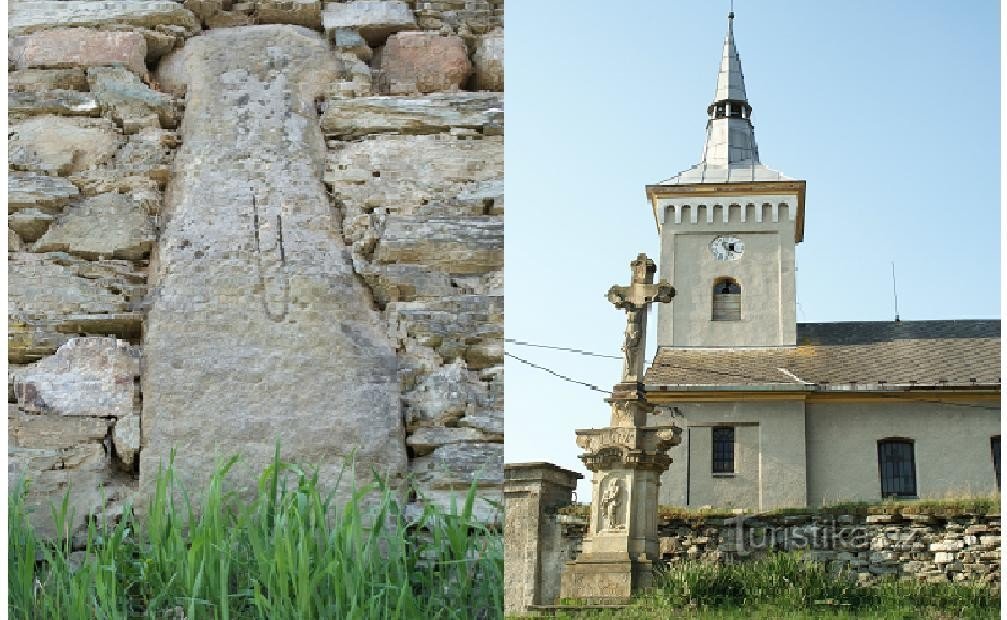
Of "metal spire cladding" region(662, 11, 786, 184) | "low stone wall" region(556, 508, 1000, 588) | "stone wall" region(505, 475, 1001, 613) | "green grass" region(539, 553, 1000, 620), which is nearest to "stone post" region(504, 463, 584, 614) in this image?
"stone wall" region(505, 475, 1001, 613)

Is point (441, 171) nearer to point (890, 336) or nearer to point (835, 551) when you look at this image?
point (835, 551)

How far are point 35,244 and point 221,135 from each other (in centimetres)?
27

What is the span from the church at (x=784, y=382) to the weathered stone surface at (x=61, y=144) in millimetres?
11527

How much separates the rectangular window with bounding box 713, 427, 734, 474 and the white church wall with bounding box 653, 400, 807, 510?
0.08m

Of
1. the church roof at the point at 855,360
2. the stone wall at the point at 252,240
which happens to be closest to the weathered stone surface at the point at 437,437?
the stone wall at the point at 252,240

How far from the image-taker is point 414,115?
143 cm

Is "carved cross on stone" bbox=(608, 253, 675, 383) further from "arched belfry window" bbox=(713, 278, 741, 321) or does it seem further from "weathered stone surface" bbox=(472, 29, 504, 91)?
"arched belfry window" bbox=(713, 278, 741, 321)

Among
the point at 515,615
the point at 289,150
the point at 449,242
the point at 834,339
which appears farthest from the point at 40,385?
the point at 834,339

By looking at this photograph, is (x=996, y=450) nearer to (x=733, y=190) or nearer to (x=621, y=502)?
(x=733, y=190)


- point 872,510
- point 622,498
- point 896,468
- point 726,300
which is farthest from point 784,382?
point 622,498

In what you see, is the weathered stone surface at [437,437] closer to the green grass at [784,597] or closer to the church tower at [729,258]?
the green grass at [784,597]

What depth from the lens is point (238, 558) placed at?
4.04ft

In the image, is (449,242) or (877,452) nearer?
(449,242)

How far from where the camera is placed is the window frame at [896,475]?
12773 mm
